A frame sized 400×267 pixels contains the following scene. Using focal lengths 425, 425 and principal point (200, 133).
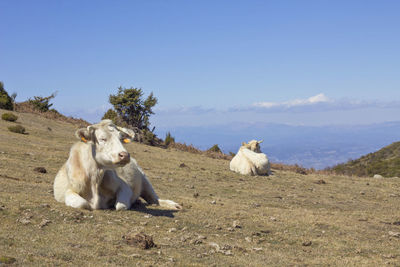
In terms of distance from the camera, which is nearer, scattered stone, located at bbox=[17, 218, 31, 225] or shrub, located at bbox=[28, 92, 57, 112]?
scattered stone, located at bbox=[17, 218, 31, 225]

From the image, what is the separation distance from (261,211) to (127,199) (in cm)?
Result: 444

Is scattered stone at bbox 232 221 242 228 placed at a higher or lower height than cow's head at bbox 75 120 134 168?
lower

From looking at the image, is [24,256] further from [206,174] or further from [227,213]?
[206,174]

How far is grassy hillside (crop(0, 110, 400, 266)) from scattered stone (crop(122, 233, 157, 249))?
0.07 meters

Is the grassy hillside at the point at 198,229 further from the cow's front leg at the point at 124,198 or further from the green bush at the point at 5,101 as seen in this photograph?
the green bush at the point at 5,101

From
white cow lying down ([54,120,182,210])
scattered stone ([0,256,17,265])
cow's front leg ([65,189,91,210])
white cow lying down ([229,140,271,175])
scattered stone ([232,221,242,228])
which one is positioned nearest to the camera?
scattered stone ([0,256,17,265])

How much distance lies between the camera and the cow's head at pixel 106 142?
881cm

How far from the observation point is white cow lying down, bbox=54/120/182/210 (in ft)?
29.5

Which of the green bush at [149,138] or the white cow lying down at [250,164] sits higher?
the green bush at [149,138]

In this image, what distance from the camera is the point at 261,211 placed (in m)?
12.6

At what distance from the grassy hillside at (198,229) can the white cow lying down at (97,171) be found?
35cm

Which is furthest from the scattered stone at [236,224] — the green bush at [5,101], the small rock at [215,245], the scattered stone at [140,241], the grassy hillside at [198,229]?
the green bush at [5,101]

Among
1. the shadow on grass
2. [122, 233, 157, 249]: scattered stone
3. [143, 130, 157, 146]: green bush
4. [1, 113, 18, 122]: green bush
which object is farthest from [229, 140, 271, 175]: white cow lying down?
[1, 113, 18, 122]: green bush

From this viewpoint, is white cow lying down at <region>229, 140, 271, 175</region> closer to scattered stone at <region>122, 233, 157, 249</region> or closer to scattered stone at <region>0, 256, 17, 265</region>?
scattered stone at <region>122, 233, 157, 249</region>
